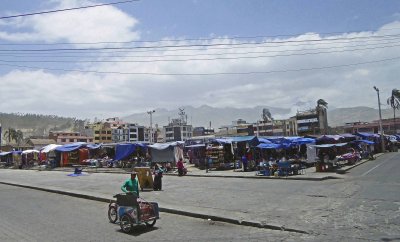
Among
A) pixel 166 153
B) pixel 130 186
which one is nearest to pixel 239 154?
pixel 166 153

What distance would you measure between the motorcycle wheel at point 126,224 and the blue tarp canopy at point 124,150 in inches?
1170

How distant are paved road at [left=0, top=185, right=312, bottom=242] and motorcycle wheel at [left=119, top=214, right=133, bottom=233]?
0.16m

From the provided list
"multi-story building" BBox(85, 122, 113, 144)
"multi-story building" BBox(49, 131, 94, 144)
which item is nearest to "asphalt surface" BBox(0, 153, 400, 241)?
"multi-story building" BBox(49, 131, 94, 144)

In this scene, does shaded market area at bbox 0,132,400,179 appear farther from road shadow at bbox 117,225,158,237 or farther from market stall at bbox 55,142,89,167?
road shadow at bbox 117,225,158,237

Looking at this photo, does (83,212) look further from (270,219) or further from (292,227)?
(292,227)

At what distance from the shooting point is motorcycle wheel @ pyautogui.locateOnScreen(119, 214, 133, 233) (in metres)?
10.5

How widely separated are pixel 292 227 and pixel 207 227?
2.30 metres

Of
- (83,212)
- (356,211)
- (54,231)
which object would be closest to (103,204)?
(83,212)

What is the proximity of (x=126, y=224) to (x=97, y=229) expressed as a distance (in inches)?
40.5

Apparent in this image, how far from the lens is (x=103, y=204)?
1669 centimetres

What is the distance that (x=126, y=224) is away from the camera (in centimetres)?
1059

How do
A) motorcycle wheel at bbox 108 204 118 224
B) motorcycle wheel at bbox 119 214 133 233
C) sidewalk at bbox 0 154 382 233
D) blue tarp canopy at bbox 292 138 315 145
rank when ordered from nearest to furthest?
motorcycle wheel at bbox 119 214 133 233 → sidewalk at bbox 0 154 382 233 → motorcycle wheel at bbox 108 204 118 224 → blue tarp canopy at bbox 292 138 315 145

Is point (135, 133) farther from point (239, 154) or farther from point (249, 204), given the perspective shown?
point (249, 204)

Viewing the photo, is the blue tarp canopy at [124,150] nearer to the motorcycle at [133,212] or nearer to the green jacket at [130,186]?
the green jacket at [130,186]
